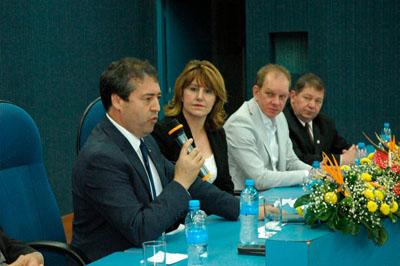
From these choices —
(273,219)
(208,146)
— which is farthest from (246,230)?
(208,146)

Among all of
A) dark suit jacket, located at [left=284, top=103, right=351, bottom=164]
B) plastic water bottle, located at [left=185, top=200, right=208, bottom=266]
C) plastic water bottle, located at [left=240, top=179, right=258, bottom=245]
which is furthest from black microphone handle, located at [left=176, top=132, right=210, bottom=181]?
dark suit jacket, located at [left=284, top=103, right=351, bottom=164]

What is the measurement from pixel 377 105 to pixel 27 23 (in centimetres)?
357

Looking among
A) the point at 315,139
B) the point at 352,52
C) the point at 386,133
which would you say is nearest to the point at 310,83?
the point at 315,139

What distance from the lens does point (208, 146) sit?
3.93m

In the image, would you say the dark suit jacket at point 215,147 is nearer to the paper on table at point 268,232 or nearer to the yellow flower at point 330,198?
the paper on table at point 268,232

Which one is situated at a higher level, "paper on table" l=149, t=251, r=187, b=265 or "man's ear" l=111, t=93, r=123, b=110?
"man's ear" l=111, t=93, r=123, b=110

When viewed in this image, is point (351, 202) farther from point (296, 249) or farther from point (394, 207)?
point (296, 249)

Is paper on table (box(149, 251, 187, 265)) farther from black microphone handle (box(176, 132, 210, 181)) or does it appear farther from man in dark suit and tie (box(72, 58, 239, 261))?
black microphone handle (box(176, 132, 210, 181))

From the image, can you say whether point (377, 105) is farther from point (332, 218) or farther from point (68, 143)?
point (332, 218)

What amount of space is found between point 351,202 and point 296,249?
1.25 feet

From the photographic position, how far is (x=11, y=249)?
262 cm

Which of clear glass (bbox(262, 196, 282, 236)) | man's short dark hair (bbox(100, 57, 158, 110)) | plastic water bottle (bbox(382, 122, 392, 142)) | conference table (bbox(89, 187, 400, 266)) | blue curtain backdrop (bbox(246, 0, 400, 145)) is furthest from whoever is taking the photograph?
blue curtain backdrop (bbox(246, 0, 400, 145))

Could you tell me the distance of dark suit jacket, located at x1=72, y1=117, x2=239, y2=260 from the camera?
2578 millimetres

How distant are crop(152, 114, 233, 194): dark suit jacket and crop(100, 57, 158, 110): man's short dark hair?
0.83m
